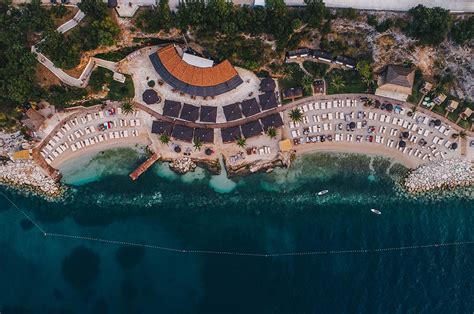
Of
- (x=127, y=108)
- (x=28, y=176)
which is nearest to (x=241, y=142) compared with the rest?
(x=127, y=108)

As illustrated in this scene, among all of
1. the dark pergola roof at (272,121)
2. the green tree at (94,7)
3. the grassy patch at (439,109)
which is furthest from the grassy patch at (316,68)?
the green tree at (94,7)

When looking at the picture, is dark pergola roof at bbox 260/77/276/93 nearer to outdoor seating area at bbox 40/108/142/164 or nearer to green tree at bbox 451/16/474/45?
outdoor seating area at bbox 40/108/142/164

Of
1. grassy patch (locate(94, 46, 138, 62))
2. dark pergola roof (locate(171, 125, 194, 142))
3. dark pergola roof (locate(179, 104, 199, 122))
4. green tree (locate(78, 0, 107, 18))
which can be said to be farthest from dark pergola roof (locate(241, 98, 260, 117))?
green tree (locate(78, 0, 107, 18))

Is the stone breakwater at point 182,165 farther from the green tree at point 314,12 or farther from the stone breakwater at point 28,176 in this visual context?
the green tree at point 314,12

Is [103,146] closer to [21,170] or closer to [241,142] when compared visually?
[21,170]

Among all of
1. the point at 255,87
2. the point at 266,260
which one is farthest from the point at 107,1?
the point at 266,260

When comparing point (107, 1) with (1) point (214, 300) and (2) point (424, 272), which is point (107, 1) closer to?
(1) point (214, 300)
